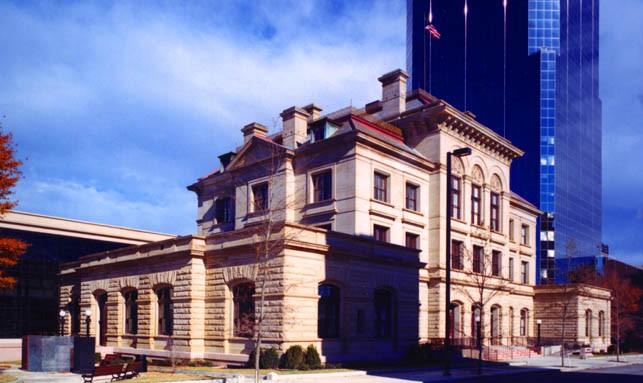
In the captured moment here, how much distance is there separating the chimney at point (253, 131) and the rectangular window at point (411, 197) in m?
14.4

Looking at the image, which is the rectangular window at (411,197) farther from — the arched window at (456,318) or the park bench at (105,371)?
the park bench at (105,371)

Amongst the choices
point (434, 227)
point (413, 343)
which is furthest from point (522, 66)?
point (413, 343)

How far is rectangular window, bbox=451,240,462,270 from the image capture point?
44.2 meters

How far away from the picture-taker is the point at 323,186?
1614 inches

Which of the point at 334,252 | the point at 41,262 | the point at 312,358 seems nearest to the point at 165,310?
the point at 312,358

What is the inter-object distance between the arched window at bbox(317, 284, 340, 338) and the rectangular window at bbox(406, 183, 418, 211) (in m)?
13.4

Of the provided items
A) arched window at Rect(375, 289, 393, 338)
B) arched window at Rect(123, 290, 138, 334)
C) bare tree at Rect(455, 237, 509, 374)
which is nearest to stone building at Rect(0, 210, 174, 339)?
arched window at Rect(123, 290, 138, 334)

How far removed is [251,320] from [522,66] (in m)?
117

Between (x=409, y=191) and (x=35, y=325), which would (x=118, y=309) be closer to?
(x=35, y=325)

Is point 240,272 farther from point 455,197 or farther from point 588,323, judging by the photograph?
point 588,323

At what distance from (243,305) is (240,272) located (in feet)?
5.82

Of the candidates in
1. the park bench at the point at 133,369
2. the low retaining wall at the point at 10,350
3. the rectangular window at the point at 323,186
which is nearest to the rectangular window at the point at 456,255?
the rectangular window at the point at 323,186

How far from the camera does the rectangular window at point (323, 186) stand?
40.4 meters

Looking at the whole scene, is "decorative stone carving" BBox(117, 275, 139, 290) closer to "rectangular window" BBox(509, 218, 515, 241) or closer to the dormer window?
the dormer window
